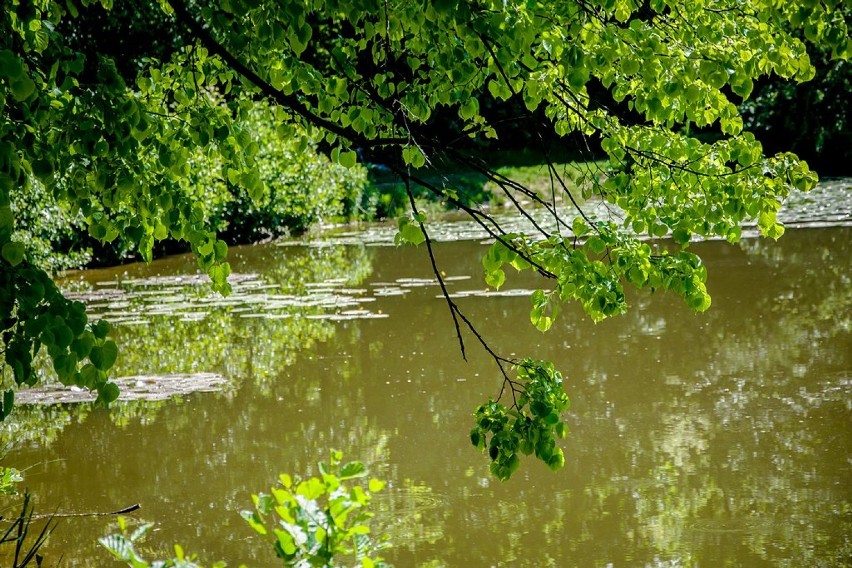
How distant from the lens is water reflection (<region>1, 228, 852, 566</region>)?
5344 millimetres

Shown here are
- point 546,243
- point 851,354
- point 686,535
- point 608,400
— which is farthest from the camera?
point 851,354

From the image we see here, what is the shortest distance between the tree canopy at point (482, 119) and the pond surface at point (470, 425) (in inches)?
69.4

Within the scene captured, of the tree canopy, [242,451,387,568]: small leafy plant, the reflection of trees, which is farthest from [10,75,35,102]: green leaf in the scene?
the reflection of trees

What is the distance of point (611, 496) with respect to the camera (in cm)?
580

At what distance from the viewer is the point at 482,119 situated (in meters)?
4.53

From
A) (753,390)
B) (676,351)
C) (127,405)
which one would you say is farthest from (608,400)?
(127,405)

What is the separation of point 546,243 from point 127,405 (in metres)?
5.16

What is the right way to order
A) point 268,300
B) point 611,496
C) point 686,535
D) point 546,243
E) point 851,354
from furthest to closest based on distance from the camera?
1. point 268,300
2. point 851,354
3. point 611,496
4. point 686,535
5. point 546,243

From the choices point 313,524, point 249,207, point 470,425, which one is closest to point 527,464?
point 470,425

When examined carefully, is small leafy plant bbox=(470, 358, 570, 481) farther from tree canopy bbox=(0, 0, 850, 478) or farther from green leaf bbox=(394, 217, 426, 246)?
green leaf bbox=(394, 217, 426, 246)

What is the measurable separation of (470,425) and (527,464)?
954mm

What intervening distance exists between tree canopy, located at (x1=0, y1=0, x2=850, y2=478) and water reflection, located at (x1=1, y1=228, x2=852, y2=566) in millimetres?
1752

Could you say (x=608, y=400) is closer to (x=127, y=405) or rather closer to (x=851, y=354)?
(x=851, y=354)

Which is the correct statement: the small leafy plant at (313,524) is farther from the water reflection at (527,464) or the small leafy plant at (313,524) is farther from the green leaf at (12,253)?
the water reflection at (527,464)
